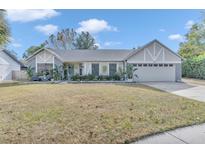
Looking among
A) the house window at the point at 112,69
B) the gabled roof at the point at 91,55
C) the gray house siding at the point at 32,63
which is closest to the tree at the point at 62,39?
the gabled roof at the point at 91,55

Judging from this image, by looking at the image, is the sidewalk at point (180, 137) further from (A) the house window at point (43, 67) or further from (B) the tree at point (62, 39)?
(B) the tree at point (62, 39)

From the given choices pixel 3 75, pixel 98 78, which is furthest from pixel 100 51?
pixel 3 75

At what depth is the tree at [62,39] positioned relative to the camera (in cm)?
3659

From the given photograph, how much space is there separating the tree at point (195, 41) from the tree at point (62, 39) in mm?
15555

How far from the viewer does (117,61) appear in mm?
29531

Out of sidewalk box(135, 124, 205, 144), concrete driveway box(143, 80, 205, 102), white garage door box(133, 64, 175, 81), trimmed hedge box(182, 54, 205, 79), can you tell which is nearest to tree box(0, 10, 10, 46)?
concrete driveway box(143, 80, 205, 102)

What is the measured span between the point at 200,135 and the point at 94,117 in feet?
9.30

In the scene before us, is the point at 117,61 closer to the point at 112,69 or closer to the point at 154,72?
the point at 112,69

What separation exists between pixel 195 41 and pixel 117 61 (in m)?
13.7

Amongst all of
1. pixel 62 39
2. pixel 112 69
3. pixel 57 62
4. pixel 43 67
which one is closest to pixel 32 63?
pixel 43 67

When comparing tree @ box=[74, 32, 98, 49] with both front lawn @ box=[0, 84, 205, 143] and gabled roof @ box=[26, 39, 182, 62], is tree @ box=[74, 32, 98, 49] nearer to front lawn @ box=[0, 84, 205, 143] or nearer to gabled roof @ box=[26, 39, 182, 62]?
gabled roof @ box=[26, 39, 182, 62]
